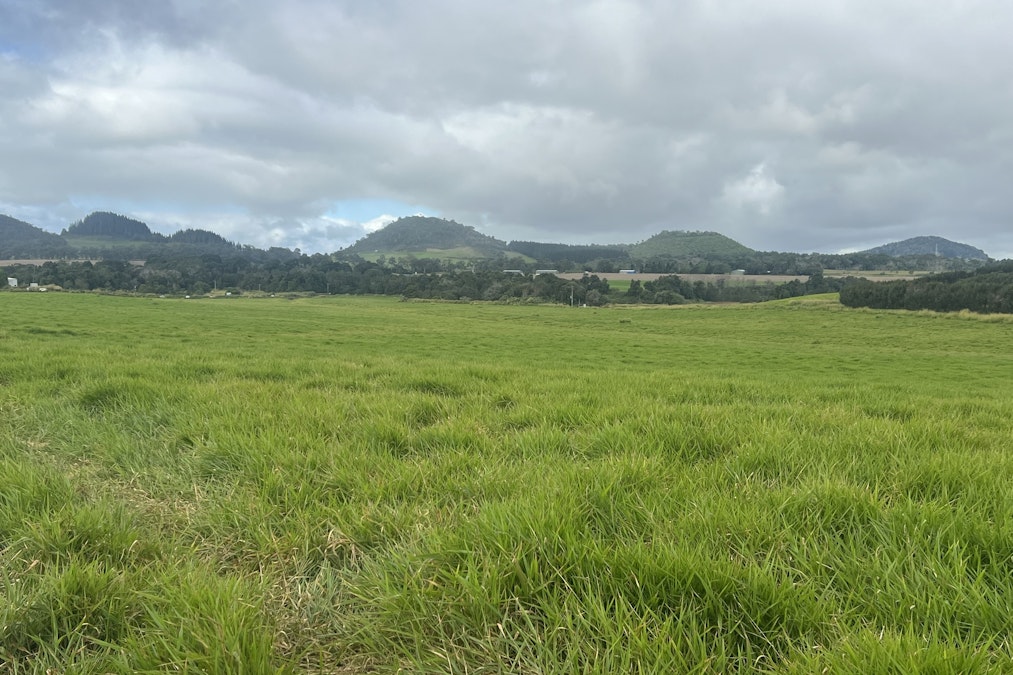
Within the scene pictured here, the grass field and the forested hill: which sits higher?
the forested hill

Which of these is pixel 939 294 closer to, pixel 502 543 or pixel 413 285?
pixel 502 543

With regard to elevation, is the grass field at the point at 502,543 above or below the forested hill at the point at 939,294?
below

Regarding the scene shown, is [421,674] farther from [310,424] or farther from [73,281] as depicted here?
[73,281]

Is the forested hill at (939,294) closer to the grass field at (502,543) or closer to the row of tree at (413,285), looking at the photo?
the row of tree at (413,285)

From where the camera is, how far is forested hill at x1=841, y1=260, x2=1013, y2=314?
87.5m

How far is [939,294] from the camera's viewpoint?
3674 inches

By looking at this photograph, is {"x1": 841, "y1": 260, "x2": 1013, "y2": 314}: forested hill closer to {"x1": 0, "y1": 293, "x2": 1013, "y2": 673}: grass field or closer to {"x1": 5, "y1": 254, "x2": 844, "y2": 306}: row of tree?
{"x1": 5, "y1": 254, "x2": 844, "y2": 306}: row of tree

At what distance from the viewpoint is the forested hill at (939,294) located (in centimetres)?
8749

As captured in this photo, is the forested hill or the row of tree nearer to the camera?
the forested hill

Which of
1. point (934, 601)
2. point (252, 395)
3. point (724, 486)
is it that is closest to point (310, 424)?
point (252, 395)

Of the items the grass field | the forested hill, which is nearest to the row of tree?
the forested hill

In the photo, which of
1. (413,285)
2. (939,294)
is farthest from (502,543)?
(413,285)

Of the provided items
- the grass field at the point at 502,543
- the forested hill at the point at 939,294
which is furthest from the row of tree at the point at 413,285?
the grass field at the point at 502,543

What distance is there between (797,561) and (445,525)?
1.73 metres
